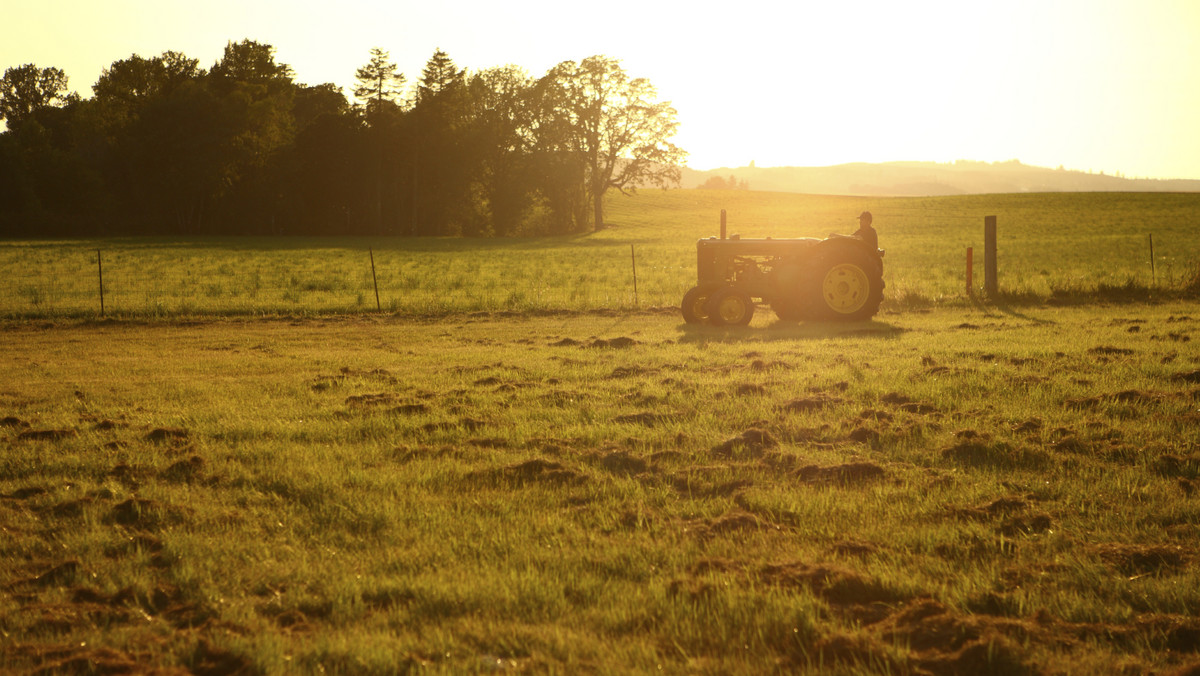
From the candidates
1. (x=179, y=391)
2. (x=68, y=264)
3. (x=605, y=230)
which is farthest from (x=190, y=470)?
(x=605, y=230)

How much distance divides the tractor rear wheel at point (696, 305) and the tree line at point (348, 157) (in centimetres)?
4240

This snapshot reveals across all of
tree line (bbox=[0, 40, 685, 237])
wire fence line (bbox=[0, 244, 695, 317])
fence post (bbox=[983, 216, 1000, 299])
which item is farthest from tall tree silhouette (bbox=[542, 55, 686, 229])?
fence post (bbox=[983, 216, 1000, 299])

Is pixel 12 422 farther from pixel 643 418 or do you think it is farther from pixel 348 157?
pixel 348 157

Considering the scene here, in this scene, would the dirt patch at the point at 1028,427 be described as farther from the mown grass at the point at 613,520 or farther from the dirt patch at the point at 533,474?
the dirt patch at the point at 533,474

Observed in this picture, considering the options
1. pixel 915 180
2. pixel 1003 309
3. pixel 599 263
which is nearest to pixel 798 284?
pixel 1003 309

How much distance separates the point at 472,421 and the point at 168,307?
1126cm

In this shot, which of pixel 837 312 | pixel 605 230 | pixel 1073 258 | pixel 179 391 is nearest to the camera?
pixel 179 391

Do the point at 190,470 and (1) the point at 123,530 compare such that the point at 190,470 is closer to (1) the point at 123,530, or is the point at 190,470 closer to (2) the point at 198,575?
(1) the point at 123,530

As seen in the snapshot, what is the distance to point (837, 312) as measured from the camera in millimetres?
13312

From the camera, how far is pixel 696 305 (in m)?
13.7

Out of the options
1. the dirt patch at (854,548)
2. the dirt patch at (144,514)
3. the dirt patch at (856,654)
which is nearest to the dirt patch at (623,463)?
the dirt patch at (854,548)

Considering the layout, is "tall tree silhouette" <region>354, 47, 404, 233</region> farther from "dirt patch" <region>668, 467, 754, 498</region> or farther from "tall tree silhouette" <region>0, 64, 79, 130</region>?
"dirt patch" <region>668, 467, 754, 498</region>

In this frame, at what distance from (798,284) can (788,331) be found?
106cm

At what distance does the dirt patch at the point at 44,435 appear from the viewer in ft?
21.2
